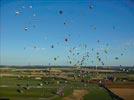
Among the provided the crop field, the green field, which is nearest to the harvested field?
the crop field

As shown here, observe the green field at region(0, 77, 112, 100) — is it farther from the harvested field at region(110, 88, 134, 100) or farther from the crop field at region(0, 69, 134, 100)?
the harvested field at region(110, 88, 134, 100)

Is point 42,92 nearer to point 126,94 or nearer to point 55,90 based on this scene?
point 55,90

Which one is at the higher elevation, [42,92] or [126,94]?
[42,92]

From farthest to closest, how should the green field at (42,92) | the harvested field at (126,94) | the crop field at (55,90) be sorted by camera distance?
the harvested field at (126,94), the crop field at (55,90), the green field at (42,92)

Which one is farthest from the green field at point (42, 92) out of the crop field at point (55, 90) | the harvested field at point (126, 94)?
the harvested field at point (126, 94)

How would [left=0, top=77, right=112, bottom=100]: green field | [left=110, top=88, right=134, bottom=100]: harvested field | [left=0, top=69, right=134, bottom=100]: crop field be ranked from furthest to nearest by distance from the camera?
[left=110, top=88, right=134, bottom=100]: harvested field → [left=0, top=69, right=134, bottom=100]: crop field → [left=0, top=77, right=112, bottom=100]: green field

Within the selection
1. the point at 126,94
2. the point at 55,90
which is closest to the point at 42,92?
the point at 55,90

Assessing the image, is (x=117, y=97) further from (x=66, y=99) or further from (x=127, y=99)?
(x=66, y=99)

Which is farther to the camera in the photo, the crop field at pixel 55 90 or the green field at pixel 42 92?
the crop field at pixel 55 90

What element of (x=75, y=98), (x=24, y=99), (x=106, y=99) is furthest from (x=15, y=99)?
(x=106, y=99)

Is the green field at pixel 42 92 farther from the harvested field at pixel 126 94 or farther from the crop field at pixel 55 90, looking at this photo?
the harvested field at pixel 126 94

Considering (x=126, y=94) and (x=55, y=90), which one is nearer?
(x=126, y=94)

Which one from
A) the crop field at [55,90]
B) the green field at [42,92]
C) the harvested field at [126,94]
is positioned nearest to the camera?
the green field at [42,92]

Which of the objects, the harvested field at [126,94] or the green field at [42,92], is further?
the harvested field at [126,94]
